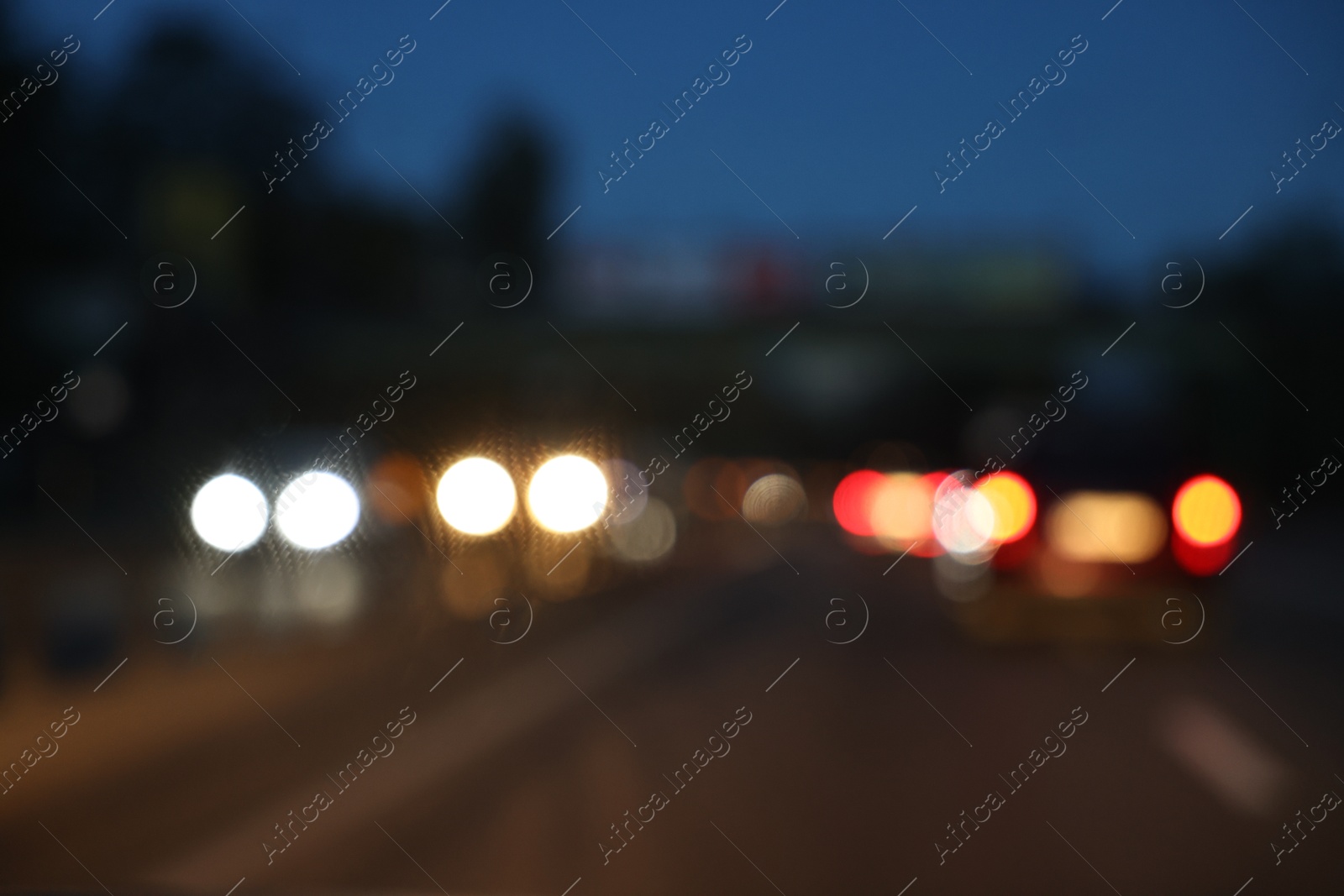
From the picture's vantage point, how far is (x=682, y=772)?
690cm

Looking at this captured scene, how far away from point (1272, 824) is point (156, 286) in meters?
10.0

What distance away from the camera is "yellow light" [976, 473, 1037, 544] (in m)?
11.4

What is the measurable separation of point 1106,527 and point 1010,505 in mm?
909

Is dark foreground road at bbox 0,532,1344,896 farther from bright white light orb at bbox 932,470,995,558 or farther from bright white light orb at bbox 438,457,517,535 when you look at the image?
bright white light orb at bbox 438,457,517,535

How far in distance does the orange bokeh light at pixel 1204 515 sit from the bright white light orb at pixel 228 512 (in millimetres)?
7492

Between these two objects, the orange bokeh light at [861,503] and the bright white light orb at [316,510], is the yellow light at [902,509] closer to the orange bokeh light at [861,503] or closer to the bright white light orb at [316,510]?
the orange bokeh light at [861,503]

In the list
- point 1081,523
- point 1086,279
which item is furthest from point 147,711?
point 1086,279

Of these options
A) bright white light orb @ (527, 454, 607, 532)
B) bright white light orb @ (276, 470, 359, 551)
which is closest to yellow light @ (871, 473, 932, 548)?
bright white light orb @ (527, 454, 607, 532)

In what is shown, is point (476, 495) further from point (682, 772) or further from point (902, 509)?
point (902, 509)

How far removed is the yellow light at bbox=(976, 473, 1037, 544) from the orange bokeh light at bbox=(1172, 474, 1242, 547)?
1.25m

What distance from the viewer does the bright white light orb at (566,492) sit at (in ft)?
27.1

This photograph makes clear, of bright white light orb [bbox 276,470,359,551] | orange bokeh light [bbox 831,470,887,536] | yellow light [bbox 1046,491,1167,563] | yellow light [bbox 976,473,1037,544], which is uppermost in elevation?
orange bokeh light [bbox 831,470,887,536]

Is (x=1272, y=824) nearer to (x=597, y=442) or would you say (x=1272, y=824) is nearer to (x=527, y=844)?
(x=527, y=844)

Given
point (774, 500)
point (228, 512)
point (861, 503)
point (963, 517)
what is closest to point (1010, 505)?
point (963, 517)
